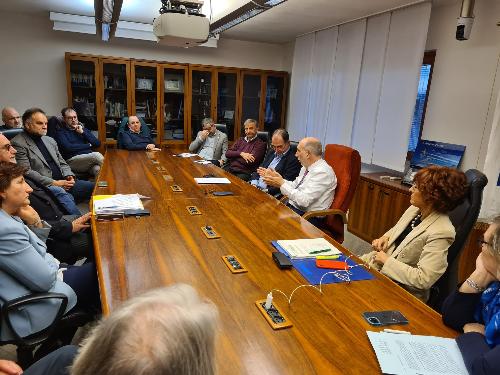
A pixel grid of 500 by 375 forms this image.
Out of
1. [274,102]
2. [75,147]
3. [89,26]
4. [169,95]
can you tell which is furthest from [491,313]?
[89,26]

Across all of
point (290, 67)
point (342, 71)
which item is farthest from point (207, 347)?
point (290, 67)

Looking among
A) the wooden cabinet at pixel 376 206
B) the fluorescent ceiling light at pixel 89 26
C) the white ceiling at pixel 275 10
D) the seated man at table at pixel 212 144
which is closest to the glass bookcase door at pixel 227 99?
the white ceiling at pixel 275 10

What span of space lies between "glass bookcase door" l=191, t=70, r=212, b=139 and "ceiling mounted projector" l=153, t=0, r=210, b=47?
3.12 meters

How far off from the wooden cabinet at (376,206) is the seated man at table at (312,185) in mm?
1031

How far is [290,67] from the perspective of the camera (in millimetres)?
6590

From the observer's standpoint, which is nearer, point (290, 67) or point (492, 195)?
point (492, 195)

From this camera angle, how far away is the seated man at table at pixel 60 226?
7.57 feet

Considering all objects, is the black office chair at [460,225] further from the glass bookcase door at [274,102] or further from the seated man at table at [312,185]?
the glass bookcase door at [274,102]

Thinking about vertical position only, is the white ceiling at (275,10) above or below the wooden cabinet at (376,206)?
above

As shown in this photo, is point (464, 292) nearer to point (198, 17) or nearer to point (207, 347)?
point (207, 347)

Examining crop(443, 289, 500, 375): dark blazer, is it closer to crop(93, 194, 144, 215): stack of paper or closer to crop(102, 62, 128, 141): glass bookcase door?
crop(93, 194, 144, 215): stack of paper

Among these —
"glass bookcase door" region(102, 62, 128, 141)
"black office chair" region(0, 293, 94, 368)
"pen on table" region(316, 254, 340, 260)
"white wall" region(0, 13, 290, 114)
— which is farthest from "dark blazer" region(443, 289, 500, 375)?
"white wall" region(0, 13, 290, 114)

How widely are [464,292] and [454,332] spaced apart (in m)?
0.16

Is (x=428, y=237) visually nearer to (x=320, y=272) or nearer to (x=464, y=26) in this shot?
(x=320, y=272)
